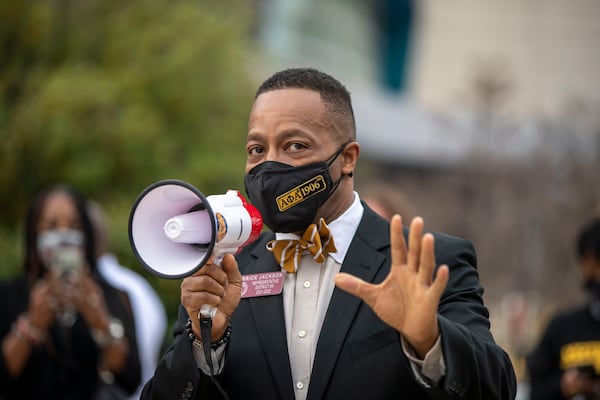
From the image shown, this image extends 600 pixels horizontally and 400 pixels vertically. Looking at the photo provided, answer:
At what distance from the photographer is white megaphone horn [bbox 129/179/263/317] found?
326cm

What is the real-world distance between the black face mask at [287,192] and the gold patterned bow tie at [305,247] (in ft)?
0.17

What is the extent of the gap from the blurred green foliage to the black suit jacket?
7.23 meters

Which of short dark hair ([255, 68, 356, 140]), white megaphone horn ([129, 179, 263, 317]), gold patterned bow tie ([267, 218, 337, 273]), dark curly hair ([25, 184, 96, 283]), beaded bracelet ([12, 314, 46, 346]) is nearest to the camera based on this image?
white megaphone horn ([129, 179, 263, 317])

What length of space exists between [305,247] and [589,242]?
4.11 metres

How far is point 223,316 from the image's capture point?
11.2 feet

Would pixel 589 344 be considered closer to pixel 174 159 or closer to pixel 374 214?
pixel 374 214

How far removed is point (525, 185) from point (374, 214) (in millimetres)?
16374

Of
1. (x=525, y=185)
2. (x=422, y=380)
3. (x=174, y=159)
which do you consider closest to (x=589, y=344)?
(x=422, y=380)

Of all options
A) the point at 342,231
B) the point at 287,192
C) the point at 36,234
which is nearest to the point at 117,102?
the point at 36,234

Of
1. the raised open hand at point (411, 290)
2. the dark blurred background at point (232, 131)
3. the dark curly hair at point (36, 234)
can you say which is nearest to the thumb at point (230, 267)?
the raised open hand at point (411, 290)

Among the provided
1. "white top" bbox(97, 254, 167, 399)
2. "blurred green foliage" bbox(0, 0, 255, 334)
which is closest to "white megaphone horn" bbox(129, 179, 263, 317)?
"white top" bbox(97, 254, 167, 399)

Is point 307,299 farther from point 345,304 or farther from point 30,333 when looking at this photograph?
point 30,333

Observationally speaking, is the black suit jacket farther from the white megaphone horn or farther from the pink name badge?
the white megaphone horn

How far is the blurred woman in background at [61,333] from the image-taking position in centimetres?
619
